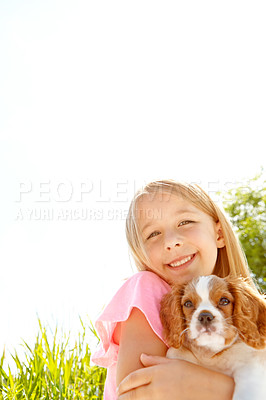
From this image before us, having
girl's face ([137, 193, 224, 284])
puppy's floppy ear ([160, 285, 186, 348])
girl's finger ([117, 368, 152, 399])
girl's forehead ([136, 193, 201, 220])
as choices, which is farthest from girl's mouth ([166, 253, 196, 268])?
girl's finger ([117, 368, 152, 399])

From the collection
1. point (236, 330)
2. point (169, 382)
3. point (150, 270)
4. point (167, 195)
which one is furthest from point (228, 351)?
point (167, 195)

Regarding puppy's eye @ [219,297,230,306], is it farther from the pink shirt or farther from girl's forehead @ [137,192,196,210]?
girl's forehead @ [137,192,196,210]

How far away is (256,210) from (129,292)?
32.9 feet

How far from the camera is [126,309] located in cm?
286

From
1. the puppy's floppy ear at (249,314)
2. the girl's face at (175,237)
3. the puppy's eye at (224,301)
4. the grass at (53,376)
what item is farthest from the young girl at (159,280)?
the grass at (53,376)

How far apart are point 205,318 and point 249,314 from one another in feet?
0.83

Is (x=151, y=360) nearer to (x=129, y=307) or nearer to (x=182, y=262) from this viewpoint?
(x=129, y=307)

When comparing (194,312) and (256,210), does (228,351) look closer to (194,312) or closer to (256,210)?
(194,312)

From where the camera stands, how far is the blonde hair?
333 cm

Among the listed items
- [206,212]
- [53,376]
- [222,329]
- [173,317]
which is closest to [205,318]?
[222,329]

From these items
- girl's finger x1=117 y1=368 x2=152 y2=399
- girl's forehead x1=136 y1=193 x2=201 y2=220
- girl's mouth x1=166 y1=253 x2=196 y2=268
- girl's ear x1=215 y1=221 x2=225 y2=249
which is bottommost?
girl's finger x1=117 y1=368 x2=152 y2=399

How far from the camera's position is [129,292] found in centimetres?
297

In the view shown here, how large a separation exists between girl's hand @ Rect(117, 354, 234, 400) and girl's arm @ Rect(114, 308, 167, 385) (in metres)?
0.10

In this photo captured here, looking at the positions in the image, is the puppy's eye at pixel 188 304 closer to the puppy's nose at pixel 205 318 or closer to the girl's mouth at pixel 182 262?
the puppy's nose at pixel 205 318
